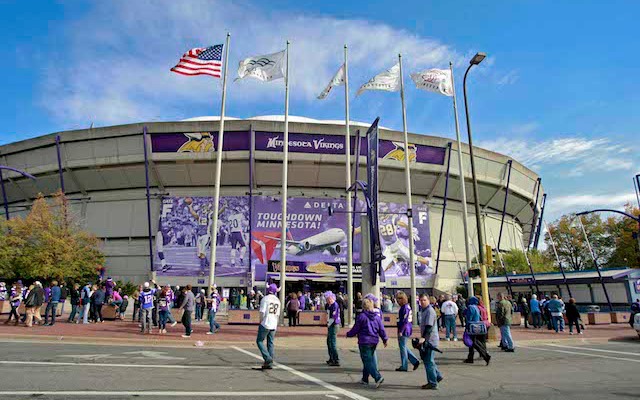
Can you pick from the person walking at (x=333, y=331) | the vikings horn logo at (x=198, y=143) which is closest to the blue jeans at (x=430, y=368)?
the person walking at (x=333, y=331)

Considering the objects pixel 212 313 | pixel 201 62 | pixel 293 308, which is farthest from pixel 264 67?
pixel 212 313

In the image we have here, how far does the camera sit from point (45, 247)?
105 feet

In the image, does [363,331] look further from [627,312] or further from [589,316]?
[627,312]

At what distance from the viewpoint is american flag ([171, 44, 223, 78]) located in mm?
22828

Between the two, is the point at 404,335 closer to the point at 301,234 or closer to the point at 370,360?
the point at 370,360

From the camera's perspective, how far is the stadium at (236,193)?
132ft

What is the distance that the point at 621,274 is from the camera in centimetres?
3036

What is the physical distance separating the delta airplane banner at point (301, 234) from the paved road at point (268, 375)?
27.5 metres

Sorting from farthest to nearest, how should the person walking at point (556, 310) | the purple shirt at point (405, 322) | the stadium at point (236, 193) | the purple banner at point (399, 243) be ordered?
the purple banner at point (399, 243) < the stadium at point (236, 193) < the person walking at point (556, 310) < the purple shirt at point (405, 322)

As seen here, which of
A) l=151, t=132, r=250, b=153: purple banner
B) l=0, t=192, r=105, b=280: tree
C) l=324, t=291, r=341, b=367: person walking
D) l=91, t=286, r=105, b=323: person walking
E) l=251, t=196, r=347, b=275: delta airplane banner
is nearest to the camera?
l=324, t=291, r=341, b=367: person walking

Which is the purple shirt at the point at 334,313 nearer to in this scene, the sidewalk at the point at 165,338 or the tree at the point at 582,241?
the sidewalk at the point at 165,338

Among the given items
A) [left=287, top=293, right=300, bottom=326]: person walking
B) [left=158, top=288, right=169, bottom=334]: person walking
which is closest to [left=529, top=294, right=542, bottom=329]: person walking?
[left=287, top=293, right=300, bottom=326]: person walking

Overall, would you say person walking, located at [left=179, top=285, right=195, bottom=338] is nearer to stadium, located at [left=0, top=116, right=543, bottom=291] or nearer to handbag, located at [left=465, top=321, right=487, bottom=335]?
handbag, located at [left=465, top=321, right=487, bottom=335]

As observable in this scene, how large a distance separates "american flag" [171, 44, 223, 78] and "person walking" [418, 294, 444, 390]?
18369 millimetres
